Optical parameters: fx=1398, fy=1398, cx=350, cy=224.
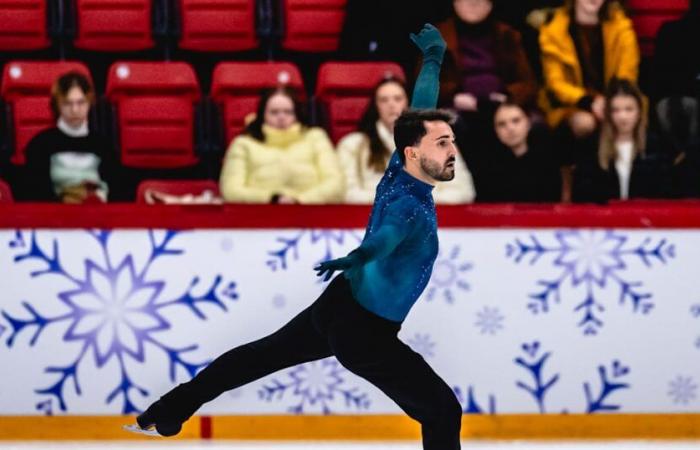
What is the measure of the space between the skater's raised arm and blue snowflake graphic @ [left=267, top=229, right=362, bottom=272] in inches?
51.7

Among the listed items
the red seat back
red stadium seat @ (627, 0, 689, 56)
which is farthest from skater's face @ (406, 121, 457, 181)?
red stadium seat @ (627, 0, 689, 56)

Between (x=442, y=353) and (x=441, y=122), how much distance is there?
173cm

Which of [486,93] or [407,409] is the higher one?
[486,93]

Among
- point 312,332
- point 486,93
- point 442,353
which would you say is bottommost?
point 442,353

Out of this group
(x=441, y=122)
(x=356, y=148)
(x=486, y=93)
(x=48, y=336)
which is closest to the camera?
(x=441, y=122)

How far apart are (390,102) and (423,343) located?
1266 mm

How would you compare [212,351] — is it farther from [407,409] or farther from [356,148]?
[407,409]

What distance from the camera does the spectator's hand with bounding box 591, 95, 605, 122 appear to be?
643 cm

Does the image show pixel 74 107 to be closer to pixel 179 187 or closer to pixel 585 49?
pixel 179 187

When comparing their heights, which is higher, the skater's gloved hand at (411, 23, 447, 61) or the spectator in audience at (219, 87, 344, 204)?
the skater's gloved hand at (411, 23, 447, 61)

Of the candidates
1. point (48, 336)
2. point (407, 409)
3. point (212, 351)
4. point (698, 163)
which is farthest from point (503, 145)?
point (407, 409)

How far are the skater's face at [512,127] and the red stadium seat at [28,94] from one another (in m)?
2.12

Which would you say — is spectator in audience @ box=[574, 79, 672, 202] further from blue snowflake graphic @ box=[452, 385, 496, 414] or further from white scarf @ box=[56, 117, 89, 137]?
white scarf @ box=[56, 117, 89, 137]

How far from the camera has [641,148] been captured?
624 centimetres
